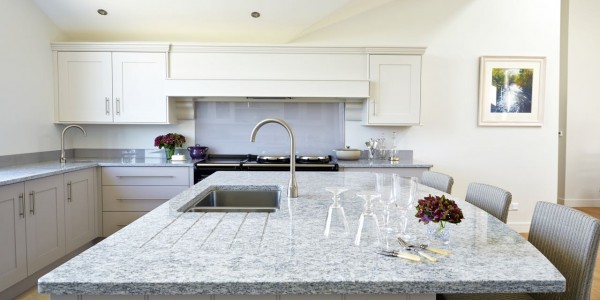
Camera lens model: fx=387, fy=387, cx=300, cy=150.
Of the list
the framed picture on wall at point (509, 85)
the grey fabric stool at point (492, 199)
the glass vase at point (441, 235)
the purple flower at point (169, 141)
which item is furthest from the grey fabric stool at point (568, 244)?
the purple flower at point (169, 141)

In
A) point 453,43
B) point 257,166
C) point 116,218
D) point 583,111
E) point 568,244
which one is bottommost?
point 116,218

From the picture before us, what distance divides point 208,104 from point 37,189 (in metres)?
2.00

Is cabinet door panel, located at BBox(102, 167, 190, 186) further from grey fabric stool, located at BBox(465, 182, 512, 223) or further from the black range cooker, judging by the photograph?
grey fabric stool, located at BBox(465, 182, 512, 223)

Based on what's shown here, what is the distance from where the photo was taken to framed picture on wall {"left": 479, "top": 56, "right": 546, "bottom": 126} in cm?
446

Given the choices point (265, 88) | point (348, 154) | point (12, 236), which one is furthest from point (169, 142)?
point (348, 154)

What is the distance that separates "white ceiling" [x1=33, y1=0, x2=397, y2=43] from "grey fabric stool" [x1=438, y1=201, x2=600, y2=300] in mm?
2981

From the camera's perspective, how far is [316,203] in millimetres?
1830

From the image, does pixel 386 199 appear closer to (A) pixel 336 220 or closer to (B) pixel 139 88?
(A) pixel 336 220

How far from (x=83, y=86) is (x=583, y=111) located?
7.06 m

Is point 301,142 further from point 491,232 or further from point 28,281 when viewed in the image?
point 491,232

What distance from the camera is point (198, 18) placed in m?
4.07

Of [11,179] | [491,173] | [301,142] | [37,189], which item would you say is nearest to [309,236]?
[11,179]

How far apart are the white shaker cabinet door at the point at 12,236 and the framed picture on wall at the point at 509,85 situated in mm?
4520

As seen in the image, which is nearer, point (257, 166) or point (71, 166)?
point (71, 166)
